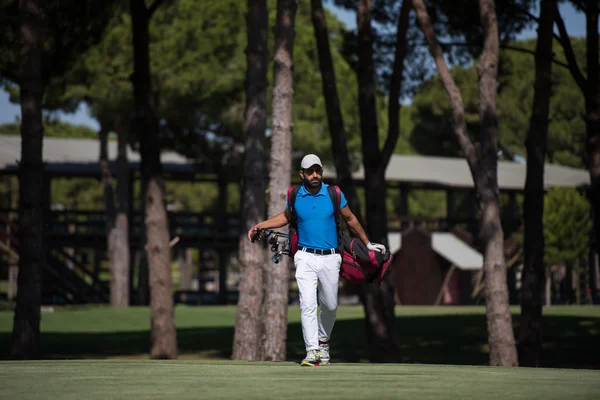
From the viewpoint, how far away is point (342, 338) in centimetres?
2400

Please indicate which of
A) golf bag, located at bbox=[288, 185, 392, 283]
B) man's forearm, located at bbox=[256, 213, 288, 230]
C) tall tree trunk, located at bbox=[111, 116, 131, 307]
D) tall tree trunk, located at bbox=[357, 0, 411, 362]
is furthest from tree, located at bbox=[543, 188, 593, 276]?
man's forearm, located at bbox=[256, 213, 288, 230]

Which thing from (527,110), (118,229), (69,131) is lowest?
(118,229)

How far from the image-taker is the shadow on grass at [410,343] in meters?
20.5

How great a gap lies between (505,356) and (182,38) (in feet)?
78.1

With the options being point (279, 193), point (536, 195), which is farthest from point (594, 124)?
point (279, 193)

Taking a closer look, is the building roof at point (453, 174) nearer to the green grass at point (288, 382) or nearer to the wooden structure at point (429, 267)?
the wooden structure at point (429, 267)

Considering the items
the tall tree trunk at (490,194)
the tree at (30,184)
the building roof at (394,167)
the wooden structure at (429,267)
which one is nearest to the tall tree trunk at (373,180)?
the tall tree trunk at (490,194)

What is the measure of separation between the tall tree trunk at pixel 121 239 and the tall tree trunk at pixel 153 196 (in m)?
20.8

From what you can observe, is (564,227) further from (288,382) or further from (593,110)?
(288,382)

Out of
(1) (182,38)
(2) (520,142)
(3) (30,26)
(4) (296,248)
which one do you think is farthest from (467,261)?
(4) (296,248)

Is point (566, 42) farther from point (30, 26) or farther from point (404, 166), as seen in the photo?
point (404, 166)

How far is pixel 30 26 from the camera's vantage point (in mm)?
17016

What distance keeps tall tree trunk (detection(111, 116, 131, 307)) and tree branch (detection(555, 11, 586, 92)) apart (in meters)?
21.9

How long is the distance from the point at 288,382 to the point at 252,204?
814cm
